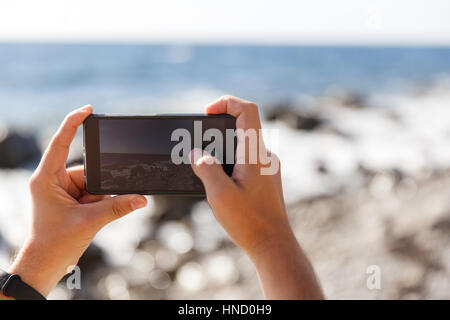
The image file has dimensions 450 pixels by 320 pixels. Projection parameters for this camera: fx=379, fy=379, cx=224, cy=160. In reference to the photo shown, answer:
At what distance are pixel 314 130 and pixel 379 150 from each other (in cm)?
177

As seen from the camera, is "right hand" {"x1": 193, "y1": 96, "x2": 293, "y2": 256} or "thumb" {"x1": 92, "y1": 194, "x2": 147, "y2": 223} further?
"thumb" {"x1": 92, "y1": 194, "x2": 147, "y2": 223}

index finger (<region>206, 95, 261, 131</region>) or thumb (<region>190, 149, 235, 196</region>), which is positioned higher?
index finger (<region>206, 95, 261, 131</region>)

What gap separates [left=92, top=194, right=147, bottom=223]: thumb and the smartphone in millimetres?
89

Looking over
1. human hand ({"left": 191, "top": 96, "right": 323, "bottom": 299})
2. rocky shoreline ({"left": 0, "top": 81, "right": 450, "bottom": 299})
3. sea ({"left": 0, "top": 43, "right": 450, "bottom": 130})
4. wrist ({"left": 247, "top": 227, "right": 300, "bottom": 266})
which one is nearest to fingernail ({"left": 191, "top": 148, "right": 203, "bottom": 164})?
human hand ({"left": 191, "top": 96, "right": 323, "bottom": 299})

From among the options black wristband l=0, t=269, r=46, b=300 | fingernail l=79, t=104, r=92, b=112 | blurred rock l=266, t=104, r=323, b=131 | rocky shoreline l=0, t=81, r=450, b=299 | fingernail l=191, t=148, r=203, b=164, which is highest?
blurred rock l=266, t=104, r=323, b=131

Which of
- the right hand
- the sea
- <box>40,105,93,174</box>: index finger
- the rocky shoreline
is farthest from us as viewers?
the sea

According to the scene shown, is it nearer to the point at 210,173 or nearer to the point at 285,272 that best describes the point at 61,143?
the point at 210,173

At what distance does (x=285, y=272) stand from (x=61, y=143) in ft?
3.48

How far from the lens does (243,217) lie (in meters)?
1.42

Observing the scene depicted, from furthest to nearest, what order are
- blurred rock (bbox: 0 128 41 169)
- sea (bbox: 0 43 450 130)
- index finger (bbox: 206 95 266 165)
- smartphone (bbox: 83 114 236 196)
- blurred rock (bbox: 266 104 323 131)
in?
sea (bbox: 0 43 450 130) → blurred rock (bbox: 266 104 323 131) → blurred rock (bbox: 0 128 41 169) → smartphone (bbox: 83 114 236 196) → index finger (bbox: 206 95 266 165)

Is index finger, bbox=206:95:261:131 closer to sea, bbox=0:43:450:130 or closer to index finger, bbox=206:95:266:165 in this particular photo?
index finger, bbox=206:95:266:165

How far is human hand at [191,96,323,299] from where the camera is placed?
1269 mm

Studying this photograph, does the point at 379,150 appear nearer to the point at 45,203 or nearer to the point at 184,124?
the point at 184,124

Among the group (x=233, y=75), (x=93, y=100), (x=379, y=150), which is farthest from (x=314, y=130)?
(x=233, y=75)
